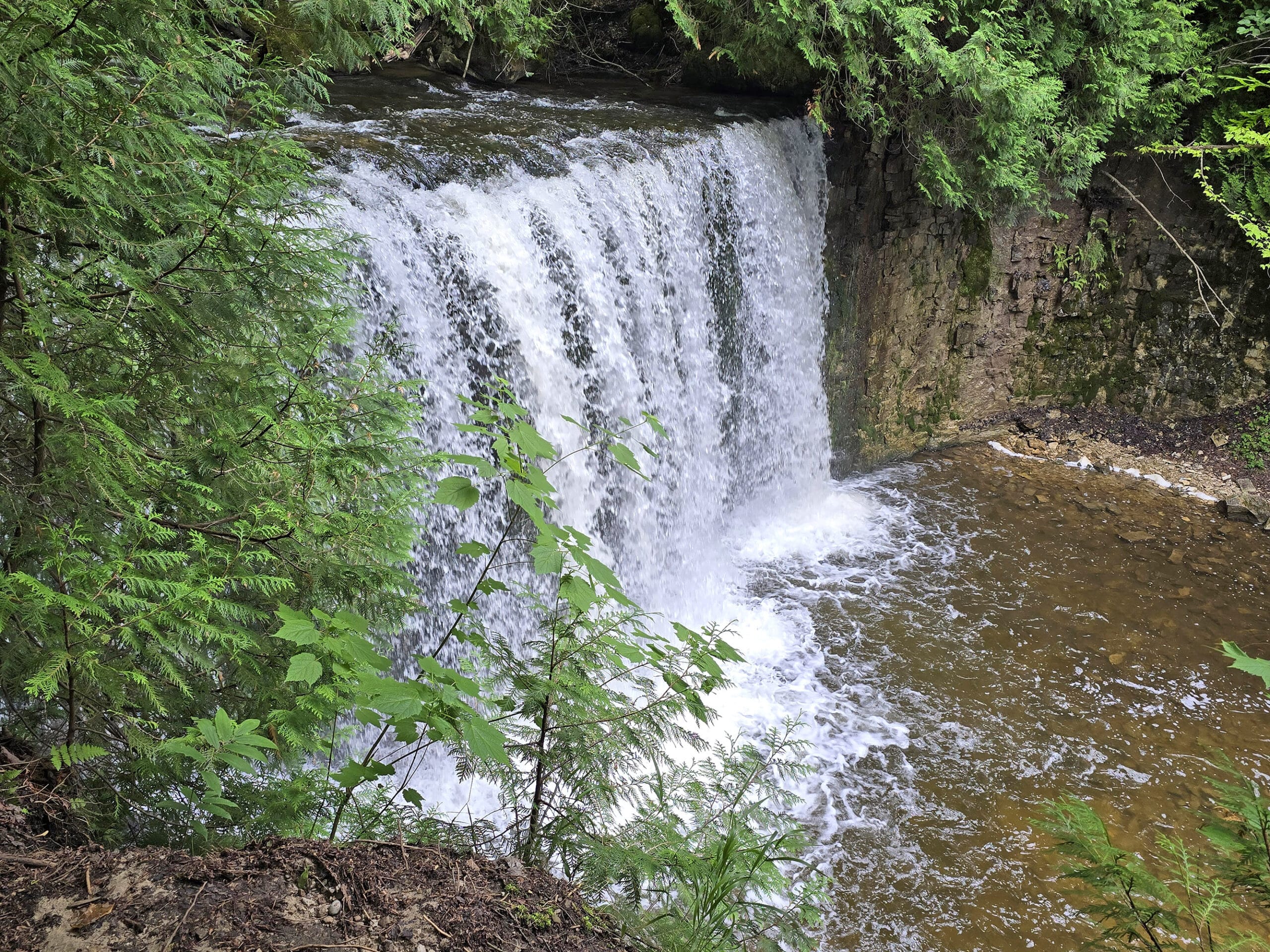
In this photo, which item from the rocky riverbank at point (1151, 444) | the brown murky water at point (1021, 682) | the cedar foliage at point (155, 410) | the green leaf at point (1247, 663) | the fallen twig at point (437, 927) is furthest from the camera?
the rocky riverbank at point (1151, 444)

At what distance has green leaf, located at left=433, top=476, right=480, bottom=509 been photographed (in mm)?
2066

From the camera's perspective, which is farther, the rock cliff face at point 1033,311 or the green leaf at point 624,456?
the rock cliff face at point 1033,311

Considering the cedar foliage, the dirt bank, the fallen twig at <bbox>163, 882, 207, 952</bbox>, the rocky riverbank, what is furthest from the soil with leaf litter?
the dirt bank

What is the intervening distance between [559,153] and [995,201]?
4379 mm

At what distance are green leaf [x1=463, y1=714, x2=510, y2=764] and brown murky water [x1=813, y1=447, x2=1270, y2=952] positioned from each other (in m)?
3.04

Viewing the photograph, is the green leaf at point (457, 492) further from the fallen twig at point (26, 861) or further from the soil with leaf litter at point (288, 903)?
the fallen twig at point (26, 861)

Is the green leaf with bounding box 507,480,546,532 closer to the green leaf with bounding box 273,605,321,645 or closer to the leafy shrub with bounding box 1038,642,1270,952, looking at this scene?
the green leaf with bounding box 273,605,321,645

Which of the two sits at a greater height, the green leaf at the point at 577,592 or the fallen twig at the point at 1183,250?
the fallen twig at the point at 1183,250

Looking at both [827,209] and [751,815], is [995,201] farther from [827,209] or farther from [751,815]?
[751,815]

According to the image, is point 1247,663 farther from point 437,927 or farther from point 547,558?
point 437,927

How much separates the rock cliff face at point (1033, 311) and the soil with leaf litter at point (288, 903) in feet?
22.8

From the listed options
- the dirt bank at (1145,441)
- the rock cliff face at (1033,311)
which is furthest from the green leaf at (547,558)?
the dirt bank at (1145,441)

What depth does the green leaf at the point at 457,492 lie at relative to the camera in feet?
6.78

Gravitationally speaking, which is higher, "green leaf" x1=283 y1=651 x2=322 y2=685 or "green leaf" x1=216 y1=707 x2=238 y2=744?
"green leaf" x1=283 y1=651 x2=322 y2=685
